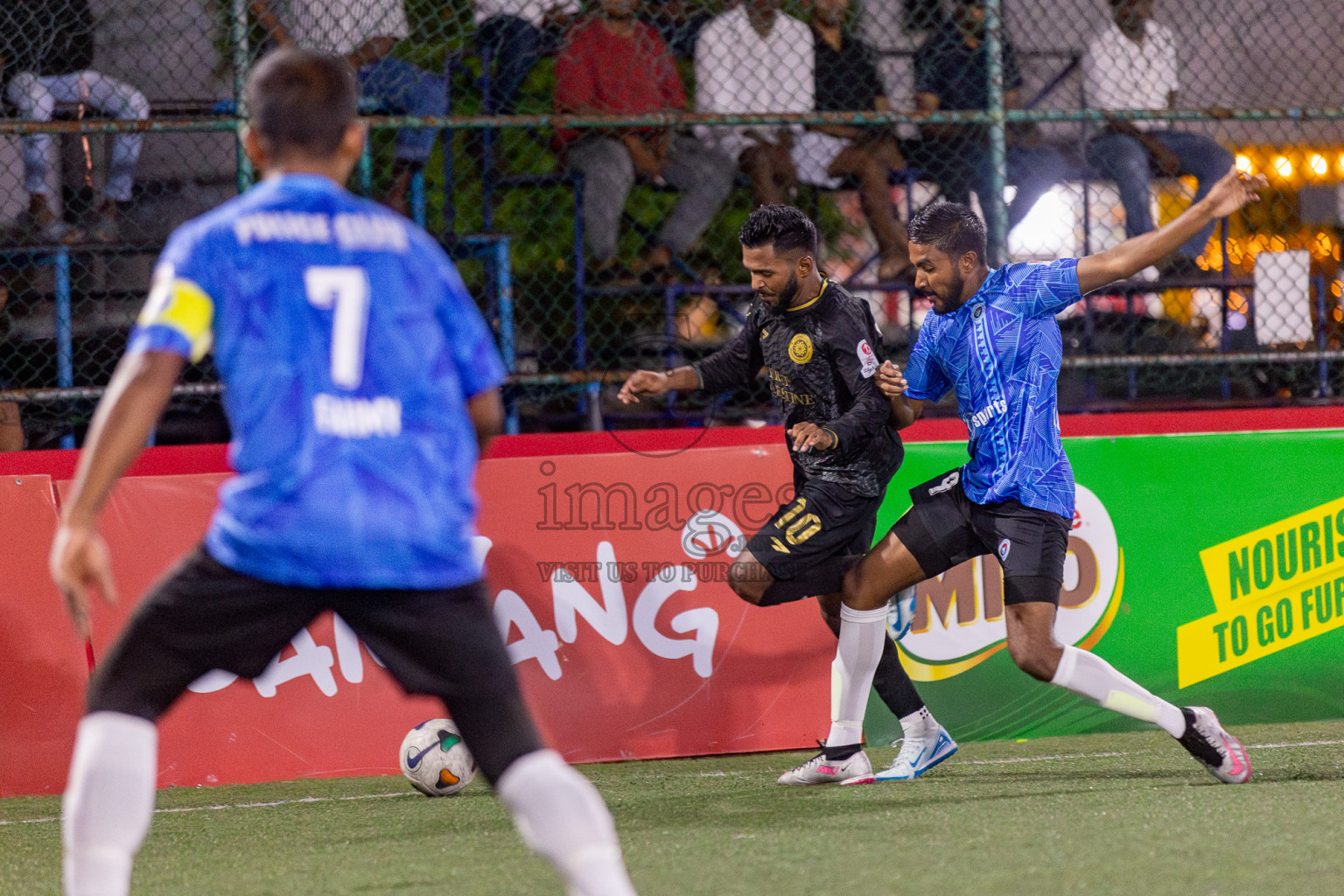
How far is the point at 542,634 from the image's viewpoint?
18.8ft

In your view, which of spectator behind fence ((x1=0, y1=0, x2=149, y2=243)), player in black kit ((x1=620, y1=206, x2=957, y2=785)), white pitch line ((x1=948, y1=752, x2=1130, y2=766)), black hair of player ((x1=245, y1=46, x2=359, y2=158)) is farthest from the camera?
spectator behind fence ((x1=0, y1=0, x2=149, y2=243))

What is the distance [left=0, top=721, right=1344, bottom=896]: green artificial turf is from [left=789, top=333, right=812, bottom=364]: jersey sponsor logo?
4.89 ft

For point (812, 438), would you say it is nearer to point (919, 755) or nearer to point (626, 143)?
point (919, 755)

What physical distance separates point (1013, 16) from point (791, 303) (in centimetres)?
351

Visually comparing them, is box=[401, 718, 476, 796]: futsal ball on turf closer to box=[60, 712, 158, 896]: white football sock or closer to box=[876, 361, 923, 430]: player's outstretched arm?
box=[876, 361, 923, 430]: player's outstretched arm

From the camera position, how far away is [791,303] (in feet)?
16.6

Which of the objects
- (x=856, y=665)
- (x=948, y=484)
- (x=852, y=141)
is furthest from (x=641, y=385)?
(x=852, y=141)

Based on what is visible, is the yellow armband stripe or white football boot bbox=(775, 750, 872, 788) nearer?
the yellow armband stripe

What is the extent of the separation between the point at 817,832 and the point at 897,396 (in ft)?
A: 5.18

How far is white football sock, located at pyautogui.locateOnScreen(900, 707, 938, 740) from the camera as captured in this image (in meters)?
5.02

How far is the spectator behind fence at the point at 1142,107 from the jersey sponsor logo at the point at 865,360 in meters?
3.17

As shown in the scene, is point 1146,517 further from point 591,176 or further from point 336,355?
point 336,355

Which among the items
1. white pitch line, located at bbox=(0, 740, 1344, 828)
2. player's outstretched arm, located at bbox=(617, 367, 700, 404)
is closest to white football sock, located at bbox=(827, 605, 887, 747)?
white pitch line, located at bbox=(0, 740, 1344, 828)

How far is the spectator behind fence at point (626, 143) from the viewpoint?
7113mm
